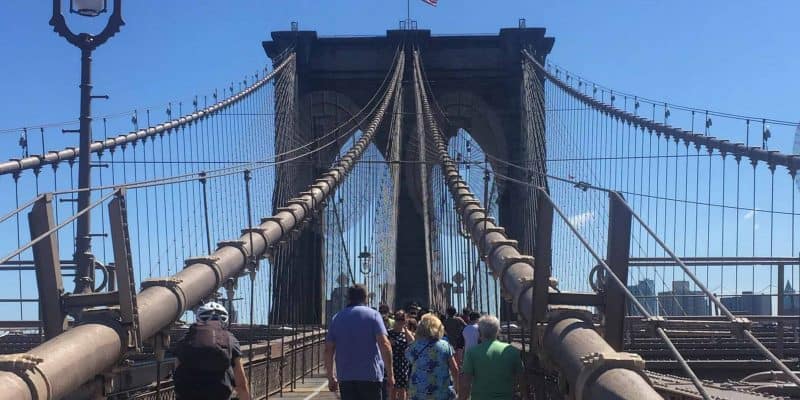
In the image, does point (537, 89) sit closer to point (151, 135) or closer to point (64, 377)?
point (151, 135)

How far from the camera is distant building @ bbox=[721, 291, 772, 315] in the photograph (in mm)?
15475

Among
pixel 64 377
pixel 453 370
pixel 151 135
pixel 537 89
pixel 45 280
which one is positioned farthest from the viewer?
pixel 537 89

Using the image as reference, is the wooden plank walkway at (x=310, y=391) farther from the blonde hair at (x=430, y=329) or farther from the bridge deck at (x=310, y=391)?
the blonde hair at (x=430, y=329)

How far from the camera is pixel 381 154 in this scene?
109 ft

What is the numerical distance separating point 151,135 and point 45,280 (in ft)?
39.2

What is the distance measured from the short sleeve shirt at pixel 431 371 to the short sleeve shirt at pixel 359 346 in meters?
0.47

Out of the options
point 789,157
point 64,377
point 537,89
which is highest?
point 537,89

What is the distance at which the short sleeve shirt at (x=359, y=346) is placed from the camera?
7.03 meters

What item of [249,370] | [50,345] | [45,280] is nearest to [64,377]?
[50,345]

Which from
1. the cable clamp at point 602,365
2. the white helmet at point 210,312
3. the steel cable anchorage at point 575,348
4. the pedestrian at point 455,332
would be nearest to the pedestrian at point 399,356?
the steel cable anchorage at point 575,348

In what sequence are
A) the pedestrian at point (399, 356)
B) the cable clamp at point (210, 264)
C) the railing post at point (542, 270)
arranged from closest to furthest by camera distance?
the railing post at point (542, 270), the cable clamp at point (210, 264), the pedestrian at point (399, 356)

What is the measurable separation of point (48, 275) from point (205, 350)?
4.47ft

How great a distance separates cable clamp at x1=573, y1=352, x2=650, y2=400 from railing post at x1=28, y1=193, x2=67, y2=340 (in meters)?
2.79

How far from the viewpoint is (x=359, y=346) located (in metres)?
7.03
